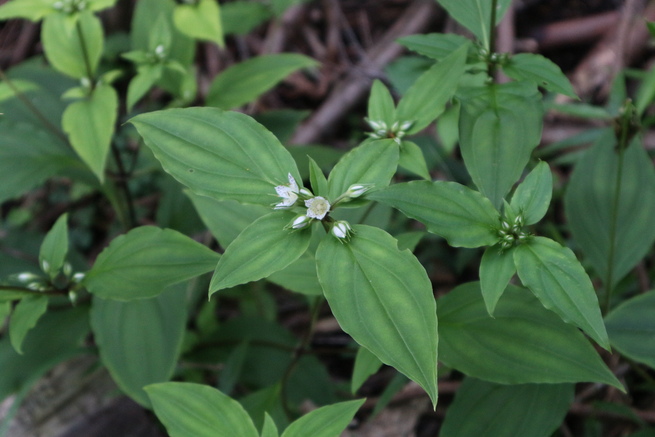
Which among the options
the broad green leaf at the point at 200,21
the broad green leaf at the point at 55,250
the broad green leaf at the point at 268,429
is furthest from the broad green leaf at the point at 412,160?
the broad green leaf at the point at 200,21

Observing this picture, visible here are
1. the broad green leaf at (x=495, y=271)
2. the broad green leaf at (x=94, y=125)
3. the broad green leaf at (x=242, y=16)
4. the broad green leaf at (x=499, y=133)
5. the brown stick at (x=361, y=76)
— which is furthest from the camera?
the brown stick at (x=361, y=76)

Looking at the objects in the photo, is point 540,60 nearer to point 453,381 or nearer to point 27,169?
point 453,381

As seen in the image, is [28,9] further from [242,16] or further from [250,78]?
[242,16]

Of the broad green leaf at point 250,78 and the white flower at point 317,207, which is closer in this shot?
the white flower at point 317,207

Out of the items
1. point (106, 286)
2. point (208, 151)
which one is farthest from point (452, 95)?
point (106, 286)

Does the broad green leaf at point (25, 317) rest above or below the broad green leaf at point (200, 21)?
below

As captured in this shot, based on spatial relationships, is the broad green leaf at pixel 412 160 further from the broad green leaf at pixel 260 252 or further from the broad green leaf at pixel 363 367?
the broad green leaf at pixel 363 367

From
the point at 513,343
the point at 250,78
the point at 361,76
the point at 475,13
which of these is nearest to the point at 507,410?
the point at 513,343
